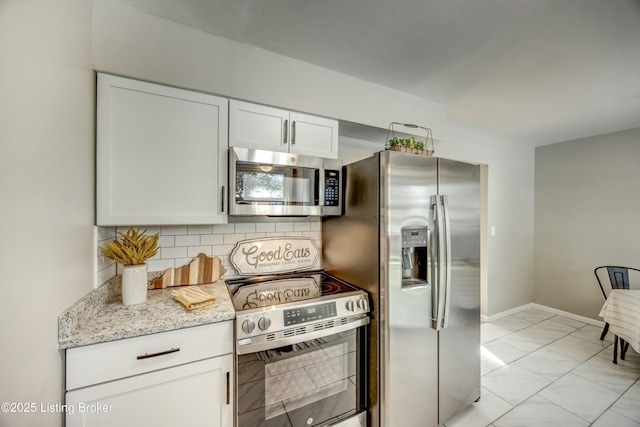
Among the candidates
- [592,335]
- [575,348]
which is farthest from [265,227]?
[592,335]

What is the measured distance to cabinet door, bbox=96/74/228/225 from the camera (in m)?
1.26

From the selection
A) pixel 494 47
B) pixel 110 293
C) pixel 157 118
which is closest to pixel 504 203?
pixel 494 47

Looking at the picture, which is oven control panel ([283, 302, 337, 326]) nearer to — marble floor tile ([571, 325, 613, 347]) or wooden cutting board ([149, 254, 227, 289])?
wooden cutting board ([149, 254, 227, 289])

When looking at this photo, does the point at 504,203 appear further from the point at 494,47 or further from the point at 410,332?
the point at 410,332

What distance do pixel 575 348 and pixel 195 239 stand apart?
13.0ft

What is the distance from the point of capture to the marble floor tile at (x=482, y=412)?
1770 millimetres

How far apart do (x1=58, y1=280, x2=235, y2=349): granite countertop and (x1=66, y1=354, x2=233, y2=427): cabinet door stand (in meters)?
0.20

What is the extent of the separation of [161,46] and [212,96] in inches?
13.2

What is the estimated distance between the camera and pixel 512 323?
3350 mm

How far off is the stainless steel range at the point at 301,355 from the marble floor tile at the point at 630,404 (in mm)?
1952

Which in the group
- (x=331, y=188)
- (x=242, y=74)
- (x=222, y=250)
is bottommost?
(x=222, y=250)

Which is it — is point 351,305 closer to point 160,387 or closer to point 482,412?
point 160,387

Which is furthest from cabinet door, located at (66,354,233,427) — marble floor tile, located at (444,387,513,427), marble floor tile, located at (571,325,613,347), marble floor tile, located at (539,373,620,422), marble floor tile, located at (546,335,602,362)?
marble floor tile, located at (571,325,613,347)

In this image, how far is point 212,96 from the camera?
1.48 m
